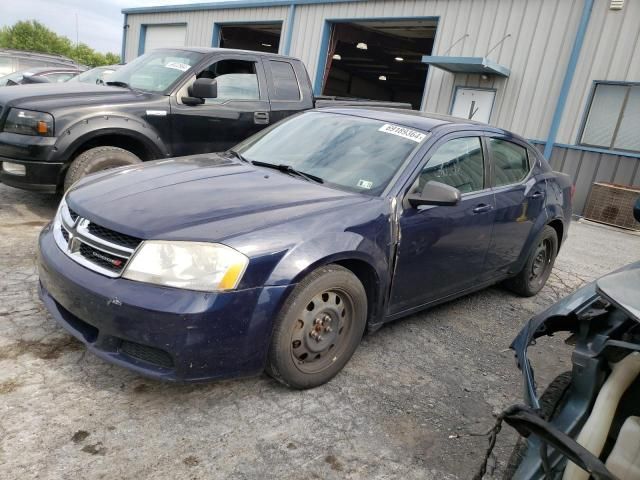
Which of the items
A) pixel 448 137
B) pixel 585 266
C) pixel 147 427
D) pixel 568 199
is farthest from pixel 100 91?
pixel 585 266

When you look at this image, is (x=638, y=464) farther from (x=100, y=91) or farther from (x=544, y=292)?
(x=100, y=91)

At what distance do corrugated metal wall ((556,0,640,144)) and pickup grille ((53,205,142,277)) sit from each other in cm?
1021

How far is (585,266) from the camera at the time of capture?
6.41m

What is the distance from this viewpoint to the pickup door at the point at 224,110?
5520 mm

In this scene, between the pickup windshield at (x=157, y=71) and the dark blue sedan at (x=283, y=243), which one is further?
the pickup windshield at (x=157, y=71)

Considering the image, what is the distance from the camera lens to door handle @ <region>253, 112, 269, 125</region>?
Result: 5.98m

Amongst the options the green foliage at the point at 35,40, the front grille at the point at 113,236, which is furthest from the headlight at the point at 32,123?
the green foliage at the point at 35,40

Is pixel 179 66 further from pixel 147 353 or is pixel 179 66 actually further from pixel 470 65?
pixel 470 65

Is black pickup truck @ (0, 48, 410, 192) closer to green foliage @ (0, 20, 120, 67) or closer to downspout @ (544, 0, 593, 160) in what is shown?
downspout @ (544, 0, 593, 160)

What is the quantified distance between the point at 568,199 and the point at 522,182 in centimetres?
107

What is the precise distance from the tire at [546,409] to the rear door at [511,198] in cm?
195

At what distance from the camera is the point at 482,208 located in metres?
3.73

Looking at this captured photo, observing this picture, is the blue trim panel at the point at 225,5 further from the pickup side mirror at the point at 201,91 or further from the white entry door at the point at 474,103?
the pickup side mirror at the point at 201,91

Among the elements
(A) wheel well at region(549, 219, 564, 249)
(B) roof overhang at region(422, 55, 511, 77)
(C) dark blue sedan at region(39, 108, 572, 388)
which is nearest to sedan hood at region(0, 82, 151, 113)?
(C) dark blue sedan at region(39, 108, 572, 388)
